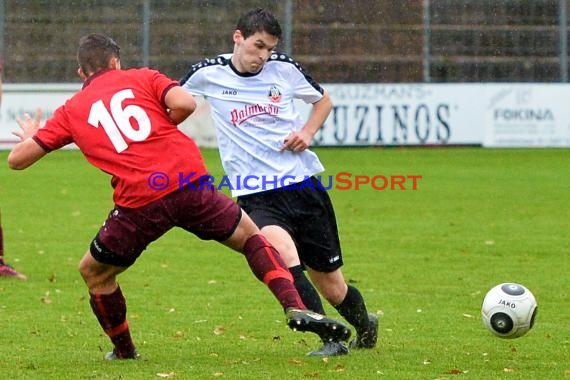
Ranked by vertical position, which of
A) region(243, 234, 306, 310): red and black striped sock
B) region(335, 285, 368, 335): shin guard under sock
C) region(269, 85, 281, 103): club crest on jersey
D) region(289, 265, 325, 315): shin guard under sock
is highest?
region(269, 85, 281, 103): club crest on jersey

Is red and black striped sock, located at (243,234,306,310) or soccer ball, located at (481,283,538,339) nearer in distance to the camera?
→ red and black striped sock, located at (243,234,306,310)

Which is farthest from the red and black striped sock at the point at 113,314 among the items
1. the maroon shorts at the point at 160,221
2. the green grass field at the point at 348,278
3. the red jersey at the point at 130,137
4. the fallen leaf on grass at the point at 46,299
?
the fallen leaf on grass at the point at 46,299

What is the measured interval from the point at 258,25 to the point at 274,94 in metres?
0.50

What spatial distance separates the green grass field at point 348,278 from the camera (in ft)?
21.8

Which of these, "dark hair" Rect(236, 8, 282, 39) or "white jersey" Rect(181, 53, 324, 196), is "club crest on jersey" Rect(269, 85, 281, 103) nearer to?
"white jersey" Rect(181, 53, 324, 196)

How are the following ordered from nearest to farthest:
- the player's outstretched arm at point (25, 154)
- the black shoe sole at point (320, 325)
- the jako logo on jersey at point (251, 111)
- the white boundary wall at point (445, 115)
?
the black shoe sole at point (320, 325), the player's outstretched arm at point (25, 154), the jako logo on jersey at point (251, 111), the white boundary wall at point (445, 115)

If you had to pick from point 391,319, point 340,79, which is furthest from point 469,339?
point 340,79

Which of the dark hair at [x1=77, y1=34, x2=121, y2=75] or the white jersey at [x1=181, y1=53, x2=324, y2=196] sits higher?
the dark hair at [x1=77, y1=34, x2=121, y2=75]

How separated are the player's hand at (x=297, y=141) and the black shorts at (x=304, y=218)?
227mm

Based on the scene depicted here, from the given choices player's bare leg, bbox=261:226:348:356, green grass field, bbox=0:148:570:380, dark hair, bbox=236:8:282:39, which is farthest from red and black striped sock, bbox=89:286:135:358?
dark hair, bbox=236:8:282:39

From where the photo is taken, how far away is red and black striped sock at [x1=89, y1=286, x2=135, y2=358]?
257 inches

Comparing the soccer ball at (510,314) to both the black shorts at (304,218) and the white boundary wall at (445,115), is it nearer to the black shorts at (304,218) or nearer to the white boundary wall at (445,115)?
the black shorts at (304,218)

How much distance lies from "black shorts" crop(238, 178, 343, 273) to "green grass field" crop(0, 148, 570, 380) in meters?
0.59

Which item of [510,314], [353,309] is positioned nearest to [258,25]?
[353,309]
